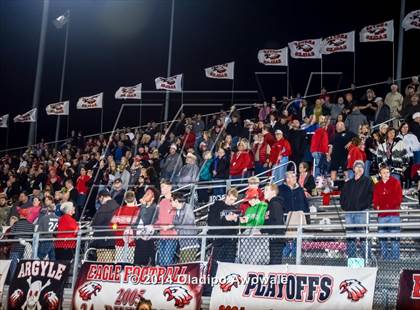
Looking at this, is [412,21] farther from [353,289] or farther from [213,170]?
[353,289]

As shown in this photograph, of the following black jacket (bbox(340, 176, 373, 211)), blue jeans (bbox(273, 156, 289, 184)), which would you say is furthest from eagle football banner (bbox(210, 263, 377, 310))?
blue jeans (bbox(273, 156, 289, 184))

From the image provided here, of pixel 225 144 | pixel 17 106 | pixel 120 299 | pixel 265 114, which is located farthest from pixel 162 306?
pixel 17 106

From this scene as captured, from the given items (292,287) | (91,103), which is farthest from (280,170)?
(91,103)

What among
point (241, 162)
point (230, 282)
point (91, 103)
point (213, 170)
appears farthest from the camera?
point (91, 103)

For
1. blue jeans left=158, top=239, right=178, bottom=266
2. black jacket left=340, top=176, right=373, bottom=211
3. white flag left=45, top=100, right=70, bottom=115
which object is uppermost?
white flag left=45, top=100, right=70, bottom=115

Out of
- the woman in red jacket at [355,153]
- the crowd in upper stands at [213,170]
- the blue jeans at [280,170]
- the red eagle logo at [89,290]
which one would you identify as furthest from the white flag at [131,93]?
the red eagle logo at [89,290]

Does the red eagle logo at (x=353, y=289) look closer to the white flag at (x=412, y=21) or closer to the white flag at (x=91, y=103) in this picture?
the white flag at (x=412, y=21)

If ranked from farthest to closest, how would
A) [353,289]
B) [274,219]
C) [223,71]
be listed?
[223,71] < [274,219] < [353,289]

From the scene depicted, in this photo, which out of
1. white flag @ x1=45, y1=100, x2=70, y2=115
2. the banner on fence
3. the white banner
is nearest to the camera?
the banner on fence

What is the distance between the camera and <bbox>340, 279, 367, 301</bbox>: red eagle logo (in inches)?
341

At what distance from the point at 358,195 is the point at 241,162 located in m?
4.82

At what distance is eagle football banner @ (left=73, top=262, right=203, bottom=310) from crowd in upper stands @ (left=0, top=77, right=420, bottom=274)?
39 cm

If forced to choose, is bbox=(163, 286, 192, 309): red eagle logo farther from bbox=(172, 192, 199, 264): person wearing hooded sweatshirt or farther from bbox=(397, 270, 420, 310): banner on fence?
bbox=(397, 270, 420, 310): banner on fence

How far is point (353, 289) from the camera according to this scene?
875 cm
